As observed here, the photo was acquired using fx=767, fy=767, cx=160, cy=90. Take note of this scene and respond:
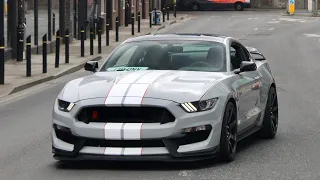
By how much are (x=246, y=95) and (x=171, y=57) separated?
1034 millimetres

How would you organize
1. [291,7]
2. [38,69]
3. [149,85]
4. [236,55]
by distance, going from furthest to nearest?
[291,7], [38,69], [236,55], [149,85]

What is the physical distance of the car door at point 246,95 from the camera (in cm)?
914

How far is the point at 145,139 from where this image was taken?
25.8 ft

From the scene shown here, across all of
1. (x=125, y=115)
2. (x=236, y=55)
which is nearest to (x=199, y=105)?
(x=125, y=115)

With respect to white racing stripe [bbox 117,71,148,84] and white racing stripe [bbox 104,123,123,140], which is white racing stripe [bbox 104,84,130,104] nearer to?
white racing stripe [bbox 117,71,148,84]

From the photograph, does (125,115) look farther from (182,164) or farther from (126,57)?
(126,57)

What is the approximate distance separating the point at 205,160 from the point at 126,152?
116 centimetres

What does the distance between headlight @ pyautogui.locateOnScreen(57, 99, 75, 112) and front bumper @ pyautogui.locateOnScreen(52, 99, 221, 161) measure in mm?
80

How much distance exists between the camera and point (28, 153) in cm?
958

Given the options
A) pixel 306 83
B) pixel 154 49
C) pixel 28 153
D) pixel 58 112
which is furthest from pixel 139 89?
pixel 306 83

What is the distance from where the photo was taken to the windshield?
9.32m

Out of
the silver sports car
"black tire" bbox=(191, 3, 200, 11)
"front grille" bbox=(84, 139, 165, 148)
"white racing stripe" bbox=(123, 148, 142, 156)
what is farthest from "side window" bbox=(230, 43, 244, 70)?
"black tire" bbox=(191, 3, 200, 11)

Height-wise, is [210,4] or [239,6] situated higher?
[210,4]

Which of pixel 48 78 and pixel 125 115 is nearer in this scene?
pixel 125 115
